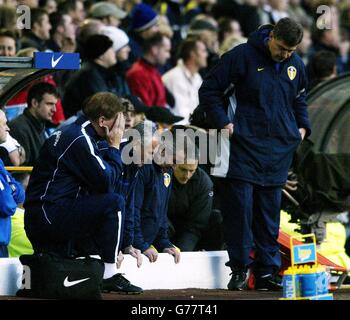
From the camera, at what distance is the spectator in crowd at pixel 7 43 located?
14.7m

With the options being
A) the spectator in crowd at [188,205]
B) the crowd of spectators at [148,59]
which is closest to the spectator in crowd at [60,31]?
the crowd of spectators at [148,59]

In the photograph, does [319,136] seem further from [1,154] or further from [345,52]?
[345,52]

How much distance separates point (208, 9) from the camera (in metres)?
21.3


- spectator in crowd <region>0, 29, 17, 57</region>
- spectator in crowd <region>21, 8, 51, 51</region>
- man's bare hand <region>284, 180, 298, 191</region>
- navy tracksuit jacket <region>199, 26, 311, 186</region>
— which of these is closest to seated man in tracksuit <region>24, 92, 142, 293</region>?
navy tracksuit jacket <region>199, 26, 311, 186</region>

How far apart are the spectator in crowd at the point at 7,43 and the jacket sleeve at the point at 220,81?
354 centimetres

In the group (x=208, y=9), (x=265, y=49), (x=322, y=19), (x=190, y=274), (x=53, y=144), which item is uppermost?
(x=208, y=9)

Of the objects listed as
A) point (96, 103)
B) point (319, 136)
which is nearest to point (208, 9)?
point (319, 136)

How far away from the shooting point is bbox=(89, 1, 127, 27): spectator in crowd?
686 inches

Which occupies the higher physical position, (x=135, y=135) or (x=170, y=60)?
(x=170, y=60)

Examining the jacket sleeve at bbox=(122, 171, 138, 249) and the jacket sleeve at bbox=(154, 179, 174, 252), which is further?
the jacket sleeve at bbox=(154, 179, 174, 252)

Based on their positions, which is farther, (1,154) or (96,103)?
(1,154)

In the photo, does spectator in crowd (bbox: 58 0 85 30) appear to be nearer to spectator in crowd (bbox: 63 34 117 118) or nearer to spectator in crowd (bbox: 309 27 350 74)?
spectator in crowd (bbox: 63 34 117 118)

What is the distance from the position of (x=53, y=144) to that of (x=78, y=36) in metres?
5.65

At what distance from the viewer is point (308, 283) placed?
989 cm
